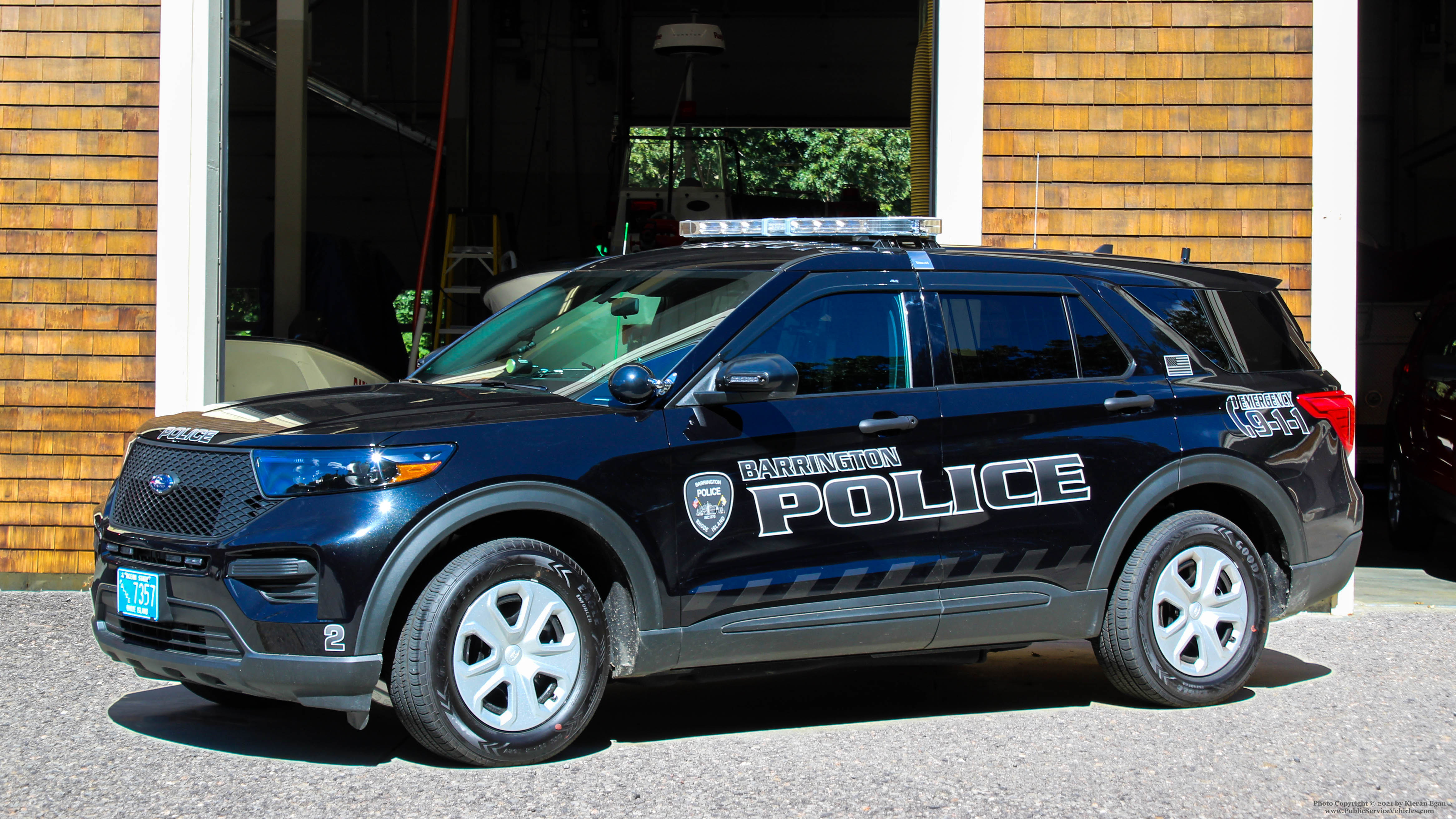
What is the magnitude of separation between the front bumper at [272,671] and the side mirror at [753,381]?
1.38m

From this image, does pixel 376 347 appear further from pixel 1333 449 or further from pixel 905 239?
pixel 1333 449

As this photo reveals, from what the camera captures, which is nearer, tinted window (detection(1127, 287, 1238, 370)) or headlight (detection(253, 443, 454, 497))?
headlight (detection(253, 443, 454, 497))

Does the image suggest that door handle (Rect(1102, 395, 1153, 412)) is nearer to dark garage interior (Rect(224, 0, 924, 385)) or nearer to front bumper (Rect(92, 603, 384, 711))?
front bumper (Rect(92, 603, 384, 711))

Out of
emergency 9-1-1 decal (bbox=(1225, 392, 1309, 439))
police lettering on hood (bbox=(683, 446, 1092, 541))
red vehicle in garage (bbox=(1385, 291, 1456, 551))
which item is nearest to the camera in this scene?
police lettering on hood (bbox=(683, 446, 1092, 541))

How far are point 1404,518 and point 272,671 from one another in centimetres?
865

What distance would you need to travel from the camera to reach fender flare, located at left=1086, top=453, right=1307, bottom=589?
513cm

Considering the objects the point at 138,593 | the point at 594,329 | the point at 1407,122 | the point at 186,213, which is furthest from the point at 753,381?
the point at 1407,122

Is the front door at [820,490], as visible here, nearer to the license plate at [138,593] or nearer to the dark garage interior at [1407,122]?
the license plate at [138,593]

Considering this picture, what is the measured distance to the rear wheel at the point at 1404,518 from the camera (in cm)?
976

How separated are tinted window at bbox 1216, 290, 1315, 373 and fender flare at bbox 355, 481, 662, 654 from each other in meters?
2.83

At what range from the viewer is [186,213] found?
7496 mm

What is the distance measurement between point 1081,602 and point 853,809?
60.1 inches

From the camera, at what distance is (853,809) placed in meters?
4.01

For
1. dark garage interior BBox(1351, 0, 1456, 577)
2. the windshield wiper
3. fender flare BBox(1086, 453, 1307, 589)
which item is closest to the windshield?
the windshield wiper
